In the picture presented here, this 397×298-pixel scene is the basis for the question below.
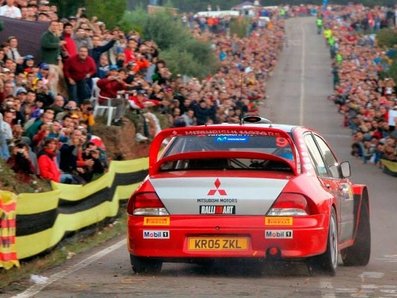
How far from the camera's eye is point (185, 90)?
38.0 meters

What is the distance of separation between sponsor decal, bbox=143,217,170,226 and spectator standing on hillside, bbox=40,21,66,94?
40.0 ft

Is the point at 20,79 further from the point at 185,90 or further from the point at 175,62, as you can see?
the point at 175,62

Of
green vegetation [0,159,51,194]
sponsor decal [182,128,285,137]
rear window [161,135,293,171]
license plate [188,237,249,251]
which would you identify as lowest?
green vegetation [0,159,51,194]

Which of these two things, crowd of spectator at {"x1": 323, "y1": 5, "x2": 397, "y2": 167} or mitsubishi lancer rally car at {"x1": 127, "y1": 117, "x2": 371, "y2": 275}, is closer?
mitsubishi lancer rally car at {"x1": 127, "y1": 117, "x2": 371, "y2": 275}

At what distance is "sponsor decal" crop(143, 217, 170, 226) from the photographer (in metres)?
13.1

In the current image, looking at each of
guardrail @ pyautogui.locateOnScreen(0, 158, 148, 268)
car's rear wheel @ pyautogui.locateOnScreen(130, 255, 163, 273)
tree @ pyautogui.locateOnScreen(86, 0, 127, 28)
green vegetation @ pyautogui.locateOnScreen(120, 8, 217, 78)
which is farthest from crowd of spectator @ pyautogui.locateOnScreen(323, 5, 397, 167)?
car's rear wheel @ pyautogui.locateOnScreen(130, 255, 163, 273)

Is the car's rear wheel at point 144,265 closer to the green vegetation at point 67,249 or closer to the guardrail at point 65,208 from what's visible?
the green vegetation at point 67,249

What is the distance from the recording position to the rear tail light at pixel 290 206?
Answer: 12953 millimetres

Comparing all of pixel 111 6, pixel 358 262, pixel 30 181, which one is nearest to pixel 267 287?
pixel 358 262

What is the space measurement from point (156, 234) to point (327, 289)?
1.74m

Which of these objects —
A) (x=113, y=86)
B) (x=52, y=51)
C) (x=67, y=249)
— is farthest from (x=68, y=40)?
(x=67, y=249)

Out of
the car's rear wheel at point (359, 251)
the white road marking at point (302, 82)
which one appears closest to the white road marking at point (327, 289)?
the car's rear wheel at point (359, 251)

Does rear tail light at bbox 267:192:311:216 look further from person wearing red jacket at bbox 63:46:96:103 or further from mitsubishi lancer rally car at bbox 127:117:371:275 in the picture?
person wearing red jacket at bbox 63:46:96:103

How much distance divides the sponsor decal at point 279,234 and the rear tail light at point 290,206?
0.16 metres
